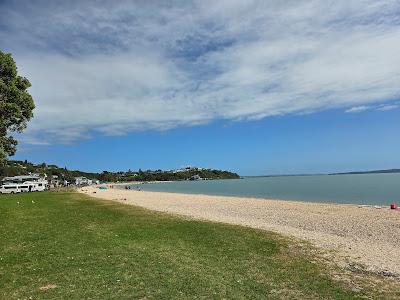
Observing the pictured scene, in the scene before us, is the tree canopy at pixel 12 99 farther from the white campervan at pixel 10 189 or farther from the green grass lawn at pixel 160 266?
the white campervan at pixel 10 189

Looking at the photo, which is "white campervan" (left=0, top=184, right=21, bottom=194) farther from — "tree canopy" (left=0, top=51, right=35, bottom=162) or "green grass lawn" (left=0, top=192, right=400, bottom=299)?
"green grass lawn" (left=0, top=192, right=400, bottom=299)

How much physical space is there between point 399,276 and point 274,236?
7.86 meters

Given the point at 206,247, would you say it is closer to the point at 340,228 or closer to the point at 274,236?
A: the point at 274,236

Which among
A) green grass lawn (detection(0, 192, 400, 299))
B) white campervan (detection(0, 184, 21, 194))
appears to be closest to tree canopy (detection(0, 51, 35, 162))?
green grass lawn (detection(0, 192, 400, 299))

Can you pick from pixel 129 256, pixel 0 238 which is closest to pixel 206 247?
pixel 129 256

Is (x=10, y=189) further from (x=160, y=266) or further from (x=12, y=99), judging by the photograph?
(x=160, y=266)

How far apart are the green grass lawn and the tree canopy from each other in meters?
12.9

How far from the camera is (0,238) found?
18.1 m

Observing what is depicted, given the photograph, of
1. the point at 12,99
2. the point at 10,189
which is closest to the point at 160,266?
the point at 12,99

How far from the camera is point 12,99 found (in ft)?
104

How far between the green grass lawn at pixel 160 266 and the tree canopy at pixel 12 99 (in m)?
12.9

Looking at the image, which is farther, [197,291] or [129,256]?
[129,256]

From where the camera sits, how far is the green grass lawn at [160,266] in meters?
10.4

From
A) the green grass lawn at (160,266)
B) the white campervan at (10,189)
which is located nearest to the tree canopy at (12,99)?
the green grass lawn at (160,266)
